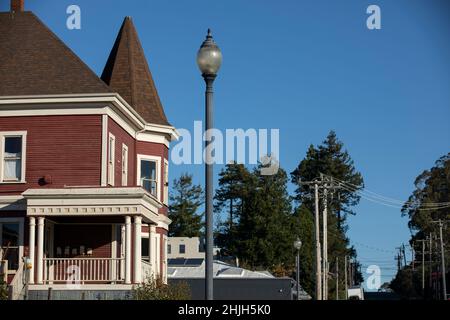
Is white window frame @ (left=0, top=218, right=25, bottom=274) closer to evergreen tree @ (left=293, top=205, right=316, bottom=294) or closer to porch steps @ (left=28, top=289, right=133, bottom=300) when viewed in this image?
porch steps @ (left=28, top=289, right=133, bottom=300)

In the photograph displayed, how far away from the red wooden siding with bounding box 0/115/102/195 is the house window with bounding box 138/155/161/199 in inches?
250

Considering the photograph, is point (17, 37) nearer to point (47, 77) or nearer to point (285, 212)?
point (47, 77)

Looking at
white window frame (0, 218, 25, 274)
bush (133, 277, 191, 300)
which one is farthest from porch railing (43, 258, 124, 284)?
bush (133, 277, 191, 300)

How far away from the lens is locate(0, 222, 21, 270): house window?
32.8 m

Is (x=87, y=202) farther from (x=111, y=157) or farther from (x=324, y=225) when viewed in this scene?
(x=324, y=225)

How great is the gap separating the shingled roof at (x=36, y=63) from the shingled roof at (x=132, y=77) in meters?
4.19

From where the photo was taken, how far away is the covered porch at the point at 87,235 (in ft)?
101

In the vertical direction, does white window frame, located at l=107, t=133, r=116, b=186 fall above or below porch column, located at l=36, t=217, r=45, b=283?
above

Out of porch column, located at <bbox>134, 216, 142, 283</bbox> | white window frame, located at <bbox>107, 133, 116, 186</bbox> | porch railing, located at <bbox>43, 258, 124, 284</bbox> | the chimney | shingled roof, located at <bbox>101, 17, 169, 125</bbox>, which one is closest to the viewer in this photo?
porch column, located at <bbox>134, 216, 142, 283</bbox>

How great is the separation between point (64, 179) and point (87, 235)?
7.78 feet

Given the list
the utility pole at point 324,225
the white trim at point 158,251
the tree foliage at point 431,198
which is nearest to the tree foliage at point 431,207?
the tree foliage at point 431,198

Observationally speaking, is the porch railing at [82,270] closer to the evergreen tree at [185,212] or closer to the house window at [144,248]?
the house window at [144,248]

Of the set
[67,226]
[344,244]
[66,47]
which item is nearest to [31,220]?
[67,226]

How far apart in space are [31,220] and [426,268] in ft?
317
